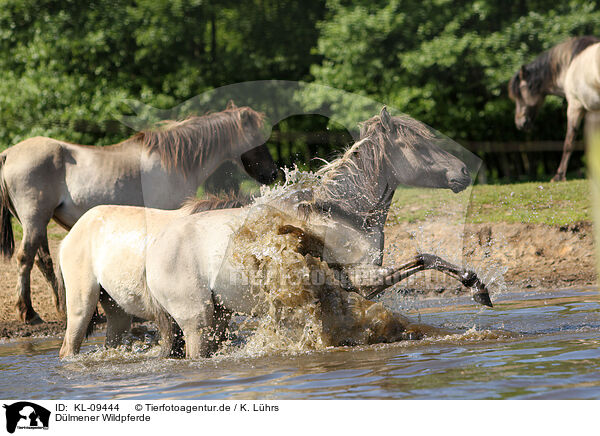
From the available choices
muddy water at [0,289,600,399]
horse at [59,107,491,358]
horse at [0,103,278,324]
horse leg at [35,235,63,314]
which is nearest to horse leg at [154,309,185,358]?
horse at [59,107,491,358]

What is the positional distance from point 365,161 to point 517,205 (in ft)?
18.6

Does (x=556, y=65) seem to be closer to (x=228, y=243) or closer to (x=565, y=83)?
(x=565, y=83)

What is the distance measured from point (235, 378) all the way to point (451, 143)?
244 cm

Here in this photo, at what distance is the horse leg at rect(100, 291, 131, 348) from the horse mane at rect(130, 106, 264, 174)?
7.08ft

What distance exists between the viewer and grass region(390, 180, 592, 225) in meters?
9.74

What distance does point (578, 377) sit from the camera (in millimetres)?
4379

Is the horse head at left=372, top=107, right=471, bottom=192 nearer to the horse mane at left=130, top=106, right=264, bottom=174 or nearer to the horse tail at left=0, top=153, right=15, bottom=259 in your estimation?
the horse mane at left=130, top=106, right=264, bottom=174

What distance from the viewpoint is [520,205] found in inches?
419

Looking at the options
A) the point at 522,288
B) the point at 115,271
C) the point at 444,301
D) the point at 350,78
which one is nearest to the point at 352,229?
the point at 115,271

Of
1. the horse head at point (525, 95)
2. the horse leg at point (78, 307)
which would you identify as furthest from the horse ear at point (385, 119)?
the horse head at point (525, 95)

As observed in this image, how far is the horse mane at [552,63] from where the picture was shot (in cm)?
1305

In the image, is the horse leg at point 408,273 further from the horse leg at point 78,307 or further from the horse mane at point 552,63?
the horse mane at point 552,63

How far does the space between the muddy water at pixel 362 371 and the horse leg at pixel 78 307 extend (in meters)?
0.14
